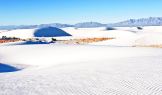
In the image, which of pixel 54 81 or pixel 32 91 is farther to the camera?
pixel 54 81

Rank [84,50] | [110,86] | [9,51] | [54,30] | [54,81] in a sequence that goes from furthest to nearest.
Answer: [54,30] < [9,51] < [84,50] < [54,81] < [110,86]

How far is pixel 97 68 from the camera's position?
16.0 metres

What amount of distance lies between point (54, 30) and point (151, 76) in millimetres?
99578

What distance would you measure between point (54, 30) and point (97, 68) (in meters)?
96.8

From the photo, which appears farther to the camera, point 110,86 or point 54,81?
point 54,81

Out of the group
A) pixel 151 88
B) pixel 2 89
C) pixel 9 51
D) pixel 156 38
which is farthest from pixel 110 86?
pixel 156 38

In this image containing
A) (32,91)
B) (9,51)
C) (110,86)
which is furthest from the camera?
(9,51)

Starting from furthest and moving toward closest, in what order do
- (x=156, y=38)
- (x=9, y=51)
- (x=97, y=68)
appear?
(x=156, y=38)
(x=9, y=51)
(x=97, y=68)

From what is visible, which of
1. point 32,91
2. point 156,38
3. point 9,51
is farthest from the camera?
point 156,38

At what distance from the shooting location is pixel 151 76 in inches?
531

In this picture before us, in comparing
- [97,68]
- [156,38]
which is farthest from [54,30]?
[97,68]

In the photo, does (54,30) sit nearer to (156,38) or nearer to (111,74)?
(156,38)

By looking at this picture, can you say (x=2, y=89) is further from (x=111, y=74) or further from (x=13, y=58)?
(x=13, y=58)

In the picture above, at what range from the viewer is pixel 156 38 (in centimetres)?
4328
